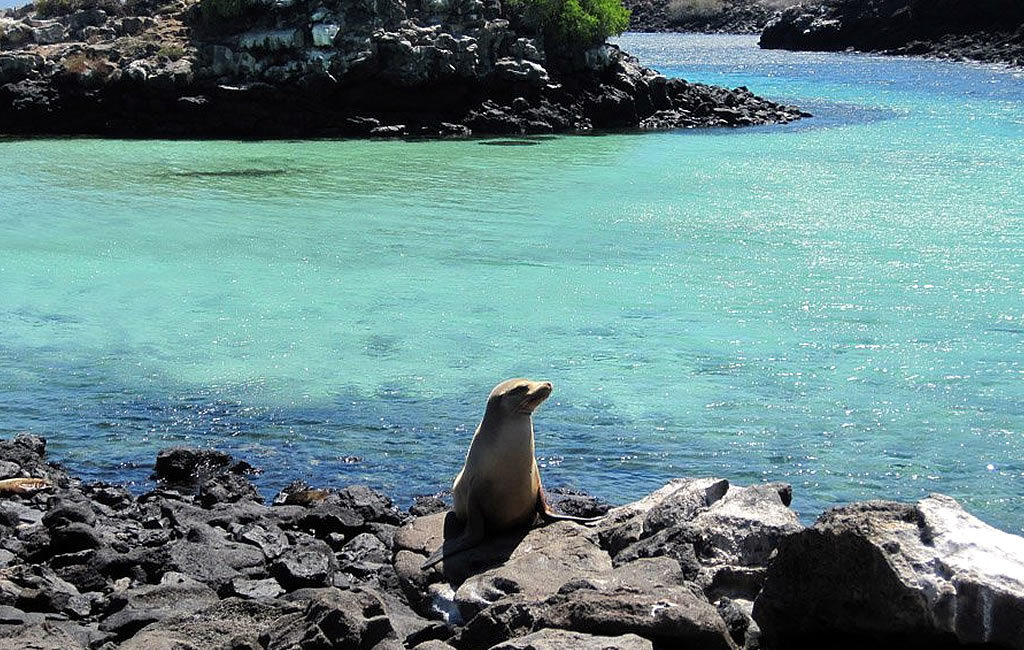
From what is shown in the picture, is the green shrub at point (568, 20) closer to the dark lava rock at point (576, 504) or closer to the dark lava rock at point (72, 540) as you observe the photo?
the dark lava rock at point (576, 504)

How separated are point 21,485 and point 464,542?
4714 mm

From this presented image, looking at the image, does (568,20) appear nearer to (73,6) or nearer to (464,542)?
(73,6)

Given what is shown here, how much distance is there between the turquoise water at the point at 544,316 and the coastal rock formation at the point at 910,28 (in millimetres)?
44768

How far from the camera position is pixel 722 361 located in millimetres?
15539

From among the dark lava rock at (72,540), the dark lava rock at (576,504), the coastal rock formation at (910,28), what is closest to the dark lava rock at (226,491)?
the dark lava rock at (72,540)

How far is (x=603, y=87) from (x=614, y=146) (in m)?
6.81

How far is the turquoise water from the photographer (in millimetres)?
12664

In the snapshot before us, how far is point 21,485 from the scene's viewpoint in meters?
11.1

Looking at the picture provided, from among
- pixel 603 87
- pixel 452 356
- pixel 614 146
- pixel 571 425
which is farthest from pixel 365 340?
pixel 603 87

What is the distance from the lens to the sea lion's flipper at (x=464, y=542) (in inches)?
325

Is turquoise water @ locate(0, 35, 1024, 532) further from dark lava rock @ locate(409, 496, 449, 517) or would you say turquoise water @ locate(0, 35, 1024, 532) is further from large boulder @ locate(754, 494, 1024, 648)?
large boulder @ locate(754, 494, 1024, 648)

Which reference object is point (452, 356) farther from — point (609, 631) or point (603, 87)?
point (603, 87)

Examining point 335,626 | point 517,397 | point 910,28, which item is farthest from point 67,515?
point 910,28

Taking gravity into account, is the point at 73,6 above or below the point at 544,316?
above
